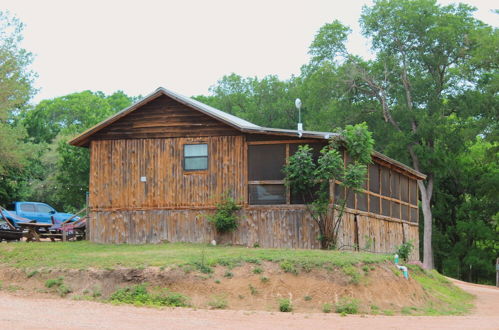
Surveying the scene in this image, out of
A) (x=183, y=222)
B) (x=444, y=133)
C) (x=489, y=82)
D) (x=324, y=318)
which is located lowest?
(x=324, y=318)

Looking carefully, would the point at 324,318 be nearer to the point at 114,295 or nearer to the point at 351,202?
the point at 114,295

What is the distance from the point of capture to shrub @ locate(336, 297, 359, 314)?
1752 centimetres

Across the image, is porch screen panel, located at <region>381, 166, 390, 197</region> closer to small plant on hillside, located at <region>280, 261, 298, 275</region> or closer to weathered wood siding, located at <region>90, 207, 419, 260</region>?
weathered wood siding, located at <region>90, 207, 419, 260</region>

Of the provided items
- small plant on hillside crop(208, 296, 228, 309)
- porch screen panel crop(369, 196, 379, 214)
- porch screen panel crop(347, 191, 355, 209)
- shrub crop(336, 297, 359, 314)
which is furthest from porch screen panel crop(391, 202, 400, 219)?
small plant on hillside crop(208, 296, 228, 309)

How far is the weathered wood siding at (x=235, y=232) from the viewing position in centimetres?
2423

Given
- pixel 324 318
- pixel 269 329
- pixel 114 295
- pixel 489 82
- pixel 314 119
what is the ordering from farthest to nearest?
pixel 314 119 < pixel 489 82 < pixel 114 295 < pixel 324 318 < pixel 269 329

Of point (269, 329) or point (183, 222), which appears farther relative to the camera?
point (183, 222)

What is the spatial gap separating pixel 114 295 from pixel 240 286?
319cm

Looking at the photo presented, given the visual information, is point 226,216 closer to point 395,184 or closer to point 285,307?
point 285,307

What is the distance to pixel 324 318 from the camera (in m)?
16.3

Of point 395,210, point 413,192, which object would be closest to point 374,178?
point 395,210

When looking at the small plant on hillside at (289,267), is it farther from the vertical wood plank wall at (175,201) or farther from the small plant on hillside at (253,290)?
the vertical wood plank wall at (175,201)

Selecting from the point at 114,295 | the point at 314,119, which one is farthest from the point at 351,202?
the point at 314,119

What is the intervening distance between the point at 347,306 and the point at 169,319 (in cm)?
482
